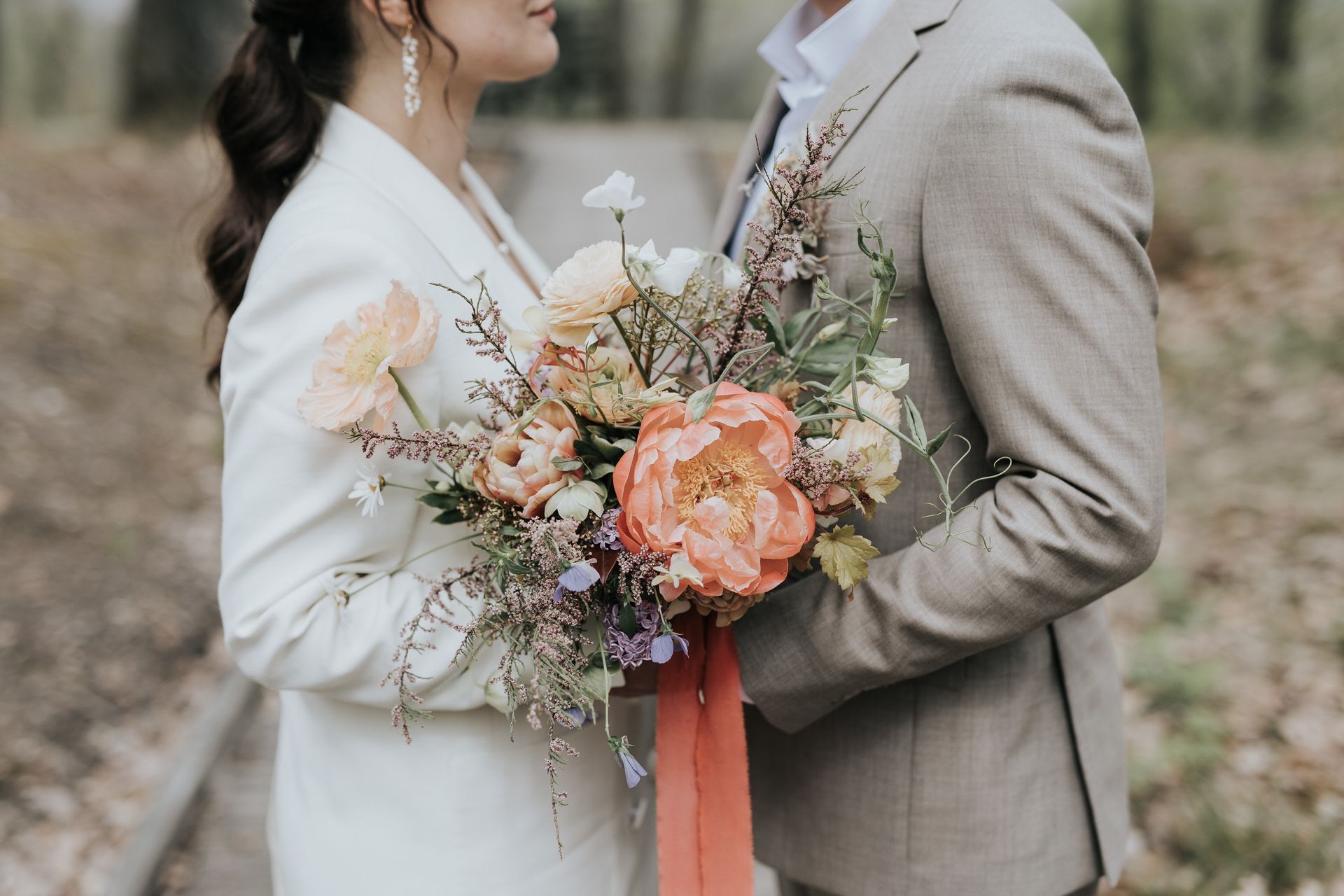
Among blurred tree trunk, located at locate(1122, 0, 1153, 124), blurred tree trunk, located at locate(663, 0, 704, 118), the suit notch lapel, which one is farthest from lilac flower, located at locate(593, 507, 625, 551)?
blurred tree trunk, located at locate(663, 0, 704, 118)

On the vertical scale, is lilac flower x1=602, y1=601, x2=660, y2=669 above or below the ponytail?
below

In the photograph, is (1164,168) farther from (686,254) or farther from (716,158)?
(686,254)

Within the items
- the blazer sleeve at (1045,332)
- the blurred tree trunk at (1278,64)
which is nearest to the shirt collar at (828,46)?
the blazer sleeve at (1045,332)

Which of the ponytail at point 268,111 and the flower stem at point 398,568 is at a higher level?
the ponytail at point 268,111

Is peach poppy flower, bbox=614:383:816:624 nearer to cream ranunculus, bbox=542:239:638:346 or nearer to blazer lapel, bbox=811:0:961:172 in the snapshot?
cream ranunculus, bbox=542:239:638:346

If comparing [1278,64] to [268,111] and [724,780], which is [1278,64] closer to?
[268,111]

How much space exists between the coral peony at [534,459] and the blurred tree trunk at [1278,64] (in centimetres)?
1060

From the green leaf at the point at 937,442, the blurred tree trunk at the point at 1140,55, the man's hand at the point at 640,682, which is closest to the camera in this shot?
the green leaf at the point at 937,442

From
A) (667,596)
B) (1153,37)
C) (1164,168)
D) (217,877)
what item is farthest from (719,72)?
(667,596)

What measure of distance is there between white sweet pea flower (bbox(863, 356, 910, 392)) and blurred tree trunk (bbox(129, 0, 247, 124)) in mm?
11607

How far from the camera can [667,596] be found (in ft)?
4.24

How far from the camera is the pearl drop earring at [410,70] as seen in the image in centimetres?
200

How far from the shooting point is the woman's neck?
2.05 meters

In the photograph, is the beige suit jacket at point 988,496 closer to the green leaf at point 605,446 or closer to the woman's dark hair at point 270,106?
the green leaf at point 605,446
